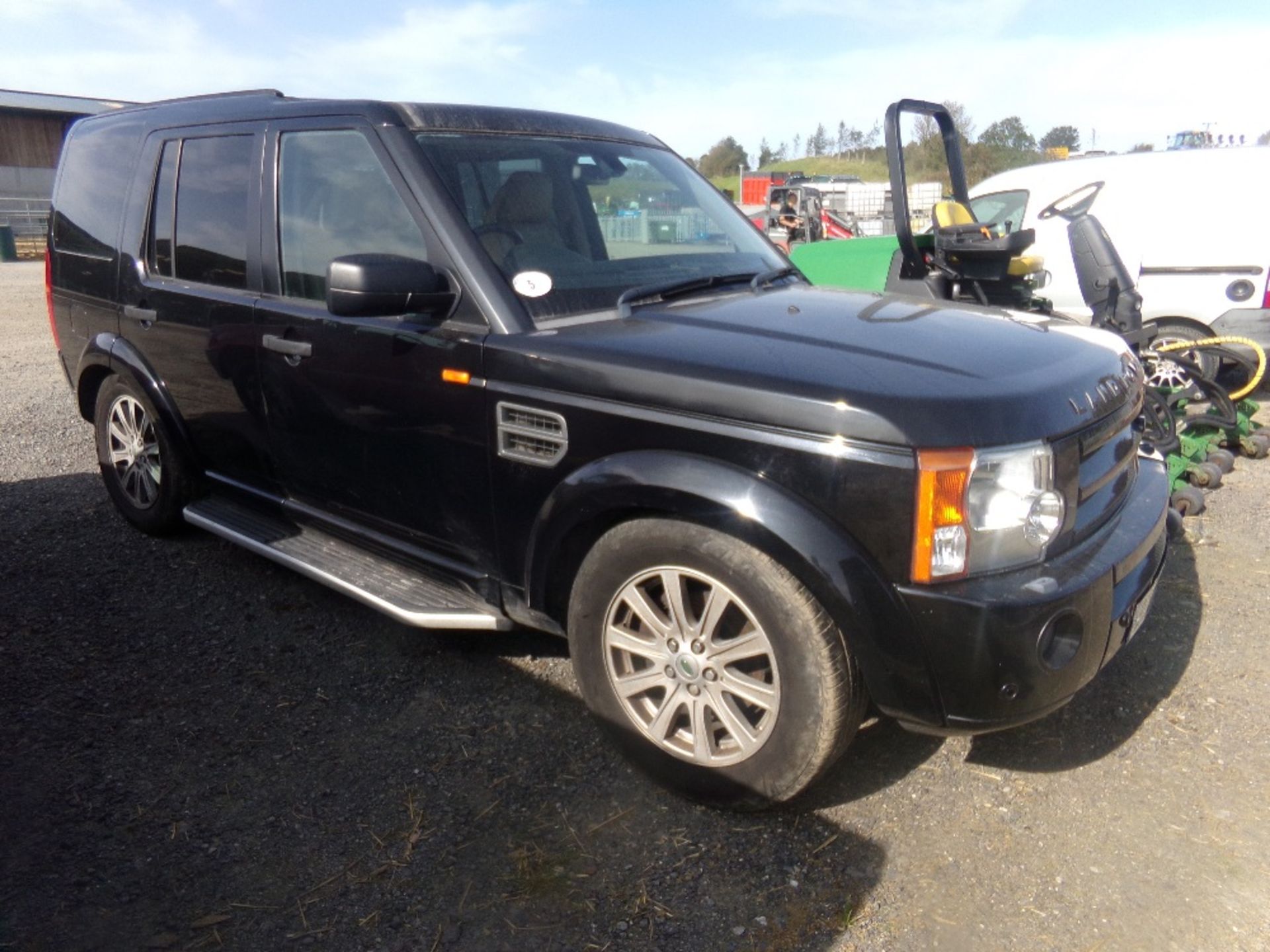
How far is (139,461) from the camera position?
4.81 metres

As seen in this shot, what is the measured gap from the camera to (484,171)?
339 centimetres

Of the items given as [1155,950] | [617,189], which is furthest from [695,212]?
[1155,950]

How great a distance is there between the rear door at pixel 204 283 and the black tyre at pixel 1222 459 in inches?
210

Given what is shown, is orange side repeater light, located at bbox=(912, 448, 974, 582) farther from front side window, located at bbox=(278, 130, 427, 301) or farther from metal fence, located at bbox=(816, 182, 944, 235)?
metal fence, located at bbox=(816, 182, 944, 235)

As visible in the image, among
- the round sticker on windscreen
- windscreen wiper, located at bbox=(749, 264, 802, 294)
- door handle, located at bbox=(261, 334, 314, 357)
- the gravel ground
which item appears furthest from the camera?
windscreen wiper, located at bbox=(749, 264, 802, 294)

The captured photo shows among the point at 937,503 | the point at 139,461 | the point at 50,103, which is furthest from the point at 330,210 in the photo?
the point at 50,103

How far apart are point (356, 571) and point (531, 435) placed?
3.45ft

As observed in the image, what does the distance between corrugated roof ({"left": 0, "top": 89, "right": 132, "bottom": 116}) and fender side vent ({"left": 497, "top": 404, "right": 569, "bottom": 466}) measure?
4120 centimetres

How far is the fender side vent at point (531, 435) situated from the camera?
2861 mm

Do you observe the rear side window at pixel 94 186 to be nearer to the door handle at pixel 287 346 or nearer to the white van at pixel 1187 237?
the door handle at pixel 287 346

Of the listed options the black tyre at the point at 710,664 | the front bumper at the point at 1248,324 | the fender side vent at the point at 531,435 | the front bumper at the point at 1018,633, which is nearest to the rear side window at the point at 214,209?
the fender side vent at the point at 531,435

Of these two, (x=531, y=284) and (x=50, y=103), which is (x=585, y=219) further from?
(x=50, y=103)

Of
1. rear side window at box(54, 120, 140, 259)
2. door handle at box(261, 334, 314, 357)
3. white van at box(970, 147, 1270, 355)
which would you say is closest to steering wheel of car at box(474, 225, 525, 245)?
door handle at box(261, 334, 314, 357)

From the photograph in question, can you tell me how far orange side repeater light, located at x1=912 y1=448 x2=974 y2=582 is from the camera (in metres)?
2.31
